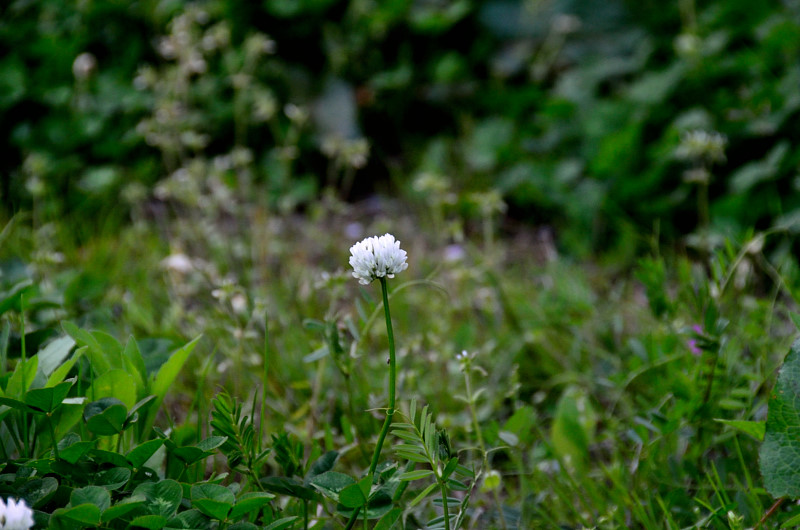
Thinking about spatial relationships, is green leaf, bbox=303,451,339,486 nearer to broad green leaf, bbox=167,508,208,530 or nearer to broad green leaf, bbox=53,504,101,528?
broad green leaf, bbox=167,508,208,530

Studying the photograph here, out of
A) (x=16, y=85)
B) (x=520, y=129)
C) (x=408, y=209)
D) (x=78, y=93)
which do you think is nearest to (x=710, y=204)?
(x=520, y=129)

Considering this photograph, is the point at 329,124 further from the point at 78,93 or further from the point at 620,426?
the point at 620,426

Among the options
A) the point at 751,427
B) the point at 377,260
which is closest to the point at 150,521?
the point at 377,260

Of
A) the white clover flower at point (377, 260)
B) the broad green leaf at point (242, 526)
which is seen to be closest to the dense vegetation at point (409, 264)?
the broad green leaf at point (242, 526)

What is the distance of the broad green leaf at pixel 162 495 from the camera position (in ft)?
2.76

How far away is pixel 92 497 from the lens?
2.64 feet

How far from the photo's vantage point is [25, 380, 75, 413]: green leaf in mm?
863

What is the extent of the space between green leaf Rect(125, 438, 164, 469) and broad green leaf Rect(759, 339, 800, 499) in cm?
80

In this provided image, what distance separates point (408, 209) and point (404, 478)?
1.98m

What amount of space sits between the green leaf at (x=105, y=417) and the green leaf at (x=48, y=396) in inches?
1.9

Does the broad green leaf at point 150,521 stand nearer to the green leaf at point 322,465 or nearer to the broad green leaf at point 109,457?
the broad green leaf at point 109,457

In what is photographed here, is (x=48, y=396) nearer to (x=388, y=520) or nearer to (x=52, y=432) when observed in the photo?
(x=52, y=432)

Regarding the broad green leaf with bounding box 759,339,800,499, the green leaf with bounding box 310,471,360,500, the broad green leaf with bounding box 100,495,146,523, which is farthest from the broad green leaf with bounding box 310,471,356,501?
the broad green leaf with bounding box 759,339,800,499

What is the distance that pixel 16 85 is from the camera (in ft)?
9.23
